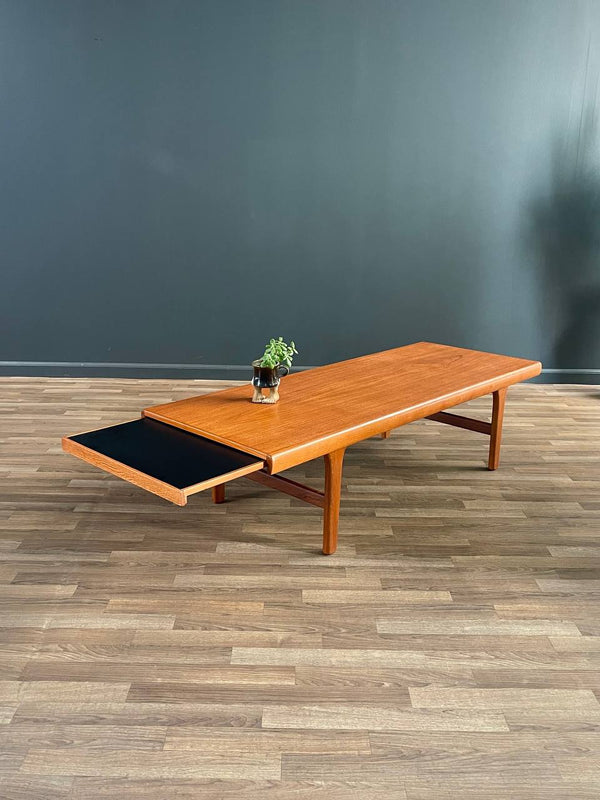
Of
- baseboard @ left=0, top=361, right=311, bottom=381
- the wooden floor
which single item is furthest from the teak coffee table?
baseboard @ left=0, top=361, right=311, bottom=381

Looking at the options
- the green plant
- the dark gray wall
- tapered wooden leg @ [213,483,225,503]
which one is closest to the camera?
the green plant

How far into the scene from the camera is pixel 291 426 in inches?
82.7

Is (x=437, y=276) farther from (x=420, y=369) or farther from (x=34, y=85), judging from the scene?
(x=34, y=85)

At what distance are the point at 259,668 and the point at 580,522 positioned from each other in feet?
4.24

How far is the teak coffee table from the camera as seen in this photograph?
1.88 meters

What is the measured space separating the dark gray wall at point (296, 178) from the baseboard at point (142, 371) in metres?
0.03

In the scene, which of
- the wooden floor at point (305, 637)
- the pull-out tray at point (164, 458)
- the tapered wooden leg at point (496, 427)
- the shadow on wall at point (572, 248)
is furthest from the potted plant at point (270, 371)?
the shadow on wall at point (572, 248)

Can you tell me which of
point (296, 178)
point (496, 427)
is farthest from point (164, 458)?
point (296, 178)

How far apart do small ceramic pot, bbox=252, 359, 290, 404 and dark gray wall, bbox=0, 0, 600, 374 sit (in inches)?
72.3

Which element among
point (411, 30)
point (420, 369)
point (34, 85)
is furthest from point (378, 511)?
point (34, 85)

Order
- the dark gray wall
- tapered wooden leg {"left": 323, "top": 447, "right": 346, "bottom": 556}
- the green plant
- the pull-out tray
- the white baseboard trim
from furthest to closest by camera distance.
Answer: the white baseboard trim < the dark gray wall < the green plant < tapered wooden leg {"left": 323, "top": 447, "right": 346, "bottom": 556} < the pull-out tray

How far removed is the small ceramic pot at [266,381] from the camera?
89.0 inches

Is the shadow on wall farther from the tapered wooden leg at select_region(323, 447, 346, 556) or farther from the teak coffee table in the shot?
the tapered wooden leg at select_region(323, 447, 346, 556)

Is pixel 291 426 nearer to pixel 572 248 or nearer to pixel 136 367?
pixel 136 367
